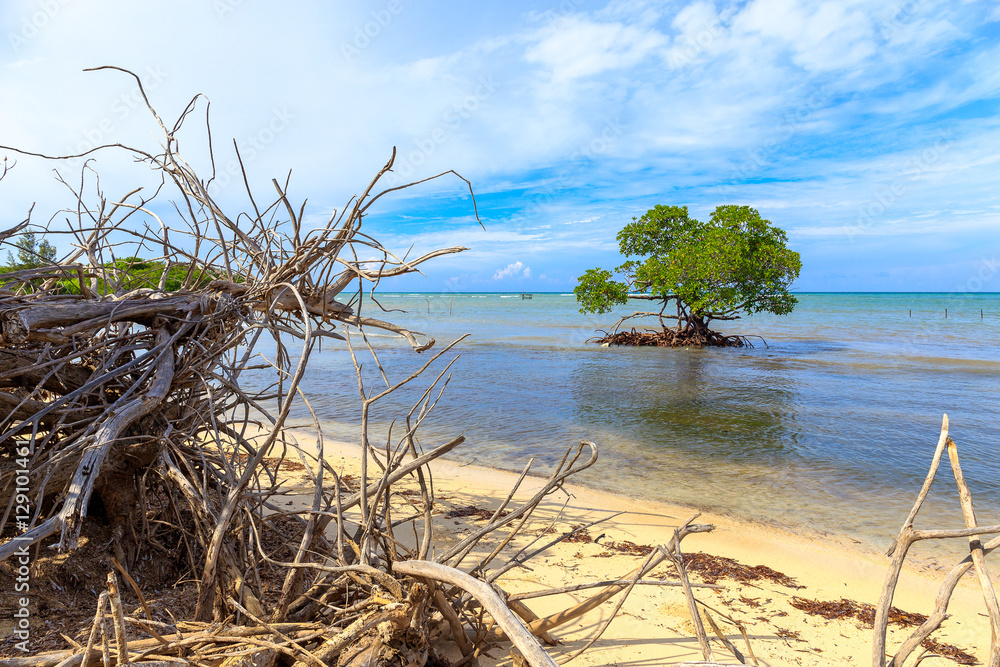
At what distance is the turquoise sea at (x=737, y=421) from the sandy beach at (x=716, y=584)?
67 cm

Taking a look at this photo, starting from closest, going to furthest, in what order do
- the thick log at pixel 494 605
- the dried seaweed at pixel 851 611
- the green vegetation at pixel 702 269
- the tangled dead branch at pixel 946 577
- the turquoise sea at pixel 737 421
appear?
the thick log at pixel 494 605 → the tangled dead branch at pixel 946 577 → the dried seaweed at pixel 851 611 → the turquoise sea at pixel 737 421 → the green vegetation at pixel 702 269

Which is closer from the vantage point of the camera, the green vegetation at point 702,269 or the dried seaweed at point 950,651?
the dried seaweed at point 950,651

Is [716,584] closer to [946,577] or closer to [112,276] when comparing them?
[946,577]

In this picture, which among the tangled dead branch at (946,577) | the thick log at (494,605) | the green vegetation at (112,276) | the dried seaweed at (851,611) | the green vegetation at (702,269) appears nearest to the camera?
the thick log at (494,605)

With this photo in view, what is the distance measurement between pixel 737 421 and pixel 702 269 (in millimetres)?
11400

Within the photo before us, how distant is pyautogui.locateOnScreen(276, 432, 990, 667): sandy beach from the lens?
2998mm

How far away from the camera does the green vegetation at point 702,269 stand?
1970cm

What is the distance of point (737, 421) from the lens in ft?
31.2

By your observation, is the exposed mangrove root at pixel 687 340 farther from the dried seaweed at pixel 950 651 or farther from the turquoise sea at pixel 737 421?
the dried seaweed at pixel 950 651

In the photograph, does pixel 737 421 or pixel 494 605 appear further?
pixel 737 421

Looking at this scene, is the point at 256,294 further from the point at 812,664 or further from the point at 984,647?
the point at 984,647

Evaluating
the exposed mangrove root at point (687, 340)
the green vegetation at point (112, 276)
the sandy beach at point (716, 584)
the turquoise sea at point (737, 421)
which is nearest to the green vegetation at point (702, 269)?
the exposed mangrove root at point (687, 340)

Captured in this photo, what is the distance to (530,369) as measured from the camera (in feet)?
51.5

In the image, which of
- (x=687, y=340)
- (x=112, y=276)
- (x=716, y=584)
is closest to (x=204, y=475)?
(x=112, y=276)
